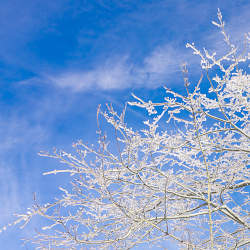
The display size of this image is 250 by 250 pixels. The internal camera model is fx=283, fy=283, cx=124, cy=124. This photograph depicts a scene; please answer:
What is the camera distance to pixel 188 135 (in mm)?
6062

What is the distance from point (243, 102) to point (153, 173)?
2221mm

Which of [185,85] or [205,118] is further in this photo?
[205,118]

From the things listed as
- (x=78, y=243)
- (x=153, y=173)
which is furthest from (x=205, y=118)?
(x=78, y=243)

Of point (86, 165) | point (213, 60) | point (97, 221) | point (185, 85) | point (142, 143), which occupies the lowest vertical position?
point (97, 221)

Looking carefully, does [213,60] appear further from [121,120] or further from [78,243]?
[78,243]

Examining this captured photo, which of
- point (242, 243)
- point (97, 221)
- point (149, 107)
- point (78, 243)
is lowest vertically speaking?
point (242, 243)

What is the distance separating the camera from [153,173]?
16.9 ft

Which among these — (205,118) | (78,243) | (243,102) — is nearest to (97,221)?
(78,243)

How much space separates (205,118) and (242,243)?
233 centimetres

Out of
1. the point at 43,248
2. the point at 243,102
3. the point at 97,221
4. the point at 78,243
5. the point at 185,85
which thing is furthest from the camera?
the point at 243,102

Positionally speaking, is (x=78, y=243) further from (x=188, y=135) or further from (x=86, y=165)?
(x=188, y=135)

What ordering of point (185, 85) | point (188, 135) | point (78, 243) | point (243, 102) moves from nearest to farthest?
point (185, 85) → point (78, 243) → point (243, 102) → point (188, 135)

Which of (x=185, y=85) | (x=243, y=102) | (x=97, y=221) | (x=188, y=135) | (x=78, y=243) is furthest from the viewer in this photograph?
(x=188, y=135)

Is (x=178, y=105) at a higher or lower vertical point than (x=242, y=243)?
higher
